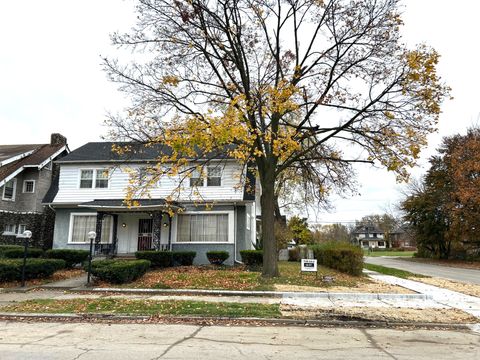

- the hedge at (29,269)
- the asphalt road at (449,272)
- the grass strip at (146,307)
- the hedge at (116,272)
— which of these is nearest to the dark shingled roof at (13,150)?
the hedge at (29,269)

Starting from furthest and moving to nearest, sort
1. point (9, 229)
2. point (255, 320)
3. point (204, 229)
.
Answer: point (9, 229) < point (204, 229) < point (255, 320)

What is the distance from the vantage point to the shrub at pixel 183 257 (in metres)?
19.6

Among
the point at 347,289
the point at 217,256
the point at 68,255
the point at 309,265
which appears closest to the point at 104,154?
the point at 68,255

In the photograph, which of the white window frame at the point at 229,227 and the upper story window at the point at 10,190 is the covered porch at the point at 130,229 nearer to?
the white window frame at the point at 229,227

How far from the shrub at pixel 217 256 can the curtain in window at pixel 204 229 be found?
53.4 inches

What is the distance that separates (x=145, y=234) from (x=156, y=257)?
4054mm

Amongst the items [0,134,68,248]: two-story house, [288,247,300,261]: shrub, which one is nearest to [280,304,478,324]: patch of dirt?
[288,247,300,261]: shrub

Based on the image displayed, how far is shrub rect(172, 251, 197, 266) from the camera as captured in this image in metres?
19.6

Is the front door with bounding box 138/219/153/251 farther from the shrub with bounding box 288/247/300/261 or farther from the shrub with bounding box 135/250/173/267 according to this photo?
the shrub with bounding box 288/247/300/261

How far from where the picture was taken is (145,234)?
2252 cm

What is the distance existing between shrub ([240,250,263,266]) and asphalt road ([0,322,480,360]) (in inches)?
449

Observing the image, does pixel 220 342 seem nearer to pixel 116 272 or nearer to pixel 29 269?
pixel 116 272

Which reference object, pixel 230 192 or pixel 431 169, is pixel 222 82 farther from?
pixel 431 169

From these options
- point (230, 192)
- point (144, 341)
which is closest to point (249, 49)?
point (230, 192)
